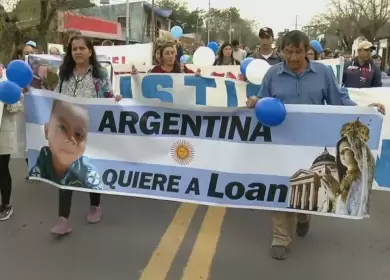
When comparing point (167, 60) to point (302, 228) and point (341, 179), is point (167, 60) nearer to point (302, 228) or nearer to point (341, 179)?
point (302, 228)

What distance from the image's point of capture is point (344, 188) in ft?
13.3

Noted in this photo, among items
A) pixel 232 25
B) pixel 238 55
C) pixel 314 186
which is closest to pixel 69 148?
pixel 314 186

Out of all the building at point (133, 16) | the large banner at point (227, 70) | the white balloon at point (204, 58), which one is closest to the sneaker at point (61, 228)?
the large banner at point (227, 70)

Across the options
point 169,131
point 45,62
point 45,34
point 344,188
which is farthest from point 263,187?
→ point 45,34

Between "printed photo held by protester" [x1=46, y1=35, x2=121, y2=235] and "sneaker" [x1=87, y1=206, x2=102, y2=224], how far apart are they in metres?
0.23

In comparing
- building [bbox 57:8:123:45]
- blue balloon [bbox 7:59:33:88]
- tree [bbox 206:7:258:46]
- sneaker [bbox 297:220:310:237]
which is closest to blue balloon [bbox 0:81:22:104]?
blue balloon [bbox 7:59:33:88]

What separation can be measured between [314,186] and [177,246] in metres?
1.27

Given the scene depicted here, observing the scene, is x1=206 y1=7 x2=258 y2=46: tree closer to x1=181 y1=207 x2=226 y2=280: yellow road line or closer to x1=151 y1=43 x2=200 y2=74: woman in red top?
x1=151 y1=43 x2=200 y2=74: woman in red top

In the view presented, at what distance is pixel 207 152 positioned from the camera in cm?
436

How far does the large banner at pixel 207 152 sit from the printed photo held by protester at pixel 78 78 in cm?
13

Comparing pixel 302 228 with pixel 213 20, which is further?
pixel 213 20

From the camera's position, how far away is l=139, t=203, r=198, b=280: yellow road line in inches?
157

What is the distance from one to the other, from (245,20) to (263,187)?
9614 cm

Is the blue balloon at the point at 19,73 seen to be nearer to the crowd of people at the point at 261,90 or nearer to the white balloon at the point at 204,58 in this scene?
the crowd of people at the point at 261,90
